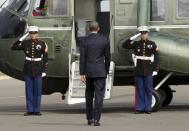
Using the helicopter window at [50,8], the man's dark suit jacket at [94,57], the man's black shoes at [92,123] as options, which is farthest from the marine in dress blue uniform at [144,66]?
the man's black shoes at [92,123]

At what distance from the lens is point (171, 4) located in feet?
48.0

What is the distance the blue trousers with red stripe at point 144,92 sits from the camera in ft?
47.2

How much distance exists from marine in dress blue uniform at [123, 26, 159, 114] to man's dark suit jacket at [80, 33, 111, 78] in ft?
6.87

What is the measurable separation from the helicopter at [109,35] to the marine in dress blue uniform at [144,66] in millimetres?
190

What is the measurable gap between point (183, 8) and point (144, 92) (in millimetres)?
1850

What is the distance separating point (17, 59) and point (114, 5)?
2.23m

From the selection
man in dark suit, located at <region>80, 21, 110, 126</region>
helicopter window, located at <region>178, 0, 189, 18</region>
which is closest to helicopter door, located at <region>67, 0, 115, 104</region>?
helicopter window, located at <region>178, 0, 189, 18</region>

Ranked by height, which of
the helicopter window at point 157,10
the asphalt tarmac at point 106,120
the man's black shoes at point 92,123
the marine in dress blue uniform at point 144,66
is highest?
the helicopter window at point 157,10

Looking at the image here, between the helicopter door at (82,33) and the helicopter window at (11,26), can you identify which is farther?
the helicopter window at (11,26)

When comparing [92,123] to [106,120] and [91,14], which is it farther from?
[91,14]

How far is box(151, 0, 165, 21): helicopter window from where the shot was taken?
14711 millimetres

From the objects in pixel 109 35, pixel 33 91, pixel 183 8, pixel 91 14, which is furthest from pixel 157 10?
pixel 33 91

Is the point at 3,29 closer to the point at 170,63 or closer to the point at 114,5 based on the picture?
the point at 114,5

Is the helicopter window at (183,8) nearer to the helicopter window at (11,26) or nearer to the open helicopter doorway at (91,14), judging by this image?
the open helicopter doorway at (91,14)
